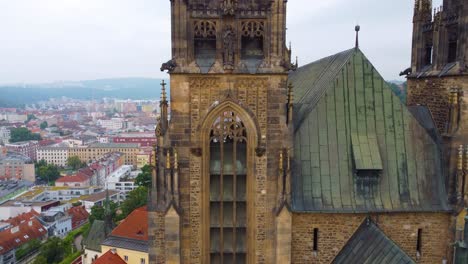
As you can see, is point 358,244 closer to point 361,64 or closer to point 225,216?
point 225,216

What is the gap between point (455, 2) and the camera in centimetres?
2022

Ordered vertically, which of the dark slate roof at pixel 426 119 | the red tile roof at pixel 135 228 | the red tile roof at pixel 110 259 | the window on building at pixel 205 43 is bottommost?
the red tile roof at pixel 110 259

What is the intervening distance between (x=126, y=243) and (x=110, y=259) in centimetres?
330

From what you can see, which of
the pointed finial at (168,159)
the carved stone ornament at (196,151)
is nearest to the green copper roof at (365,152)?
the carved stone ornament at (196,151)

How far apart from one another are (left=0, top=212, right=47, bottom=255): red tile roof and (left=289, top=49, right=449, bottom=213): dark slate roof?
67.9 metres

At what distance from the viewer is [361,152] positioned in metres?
17.9

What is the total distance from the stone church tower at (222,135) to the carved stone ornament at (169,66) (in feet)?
0.12

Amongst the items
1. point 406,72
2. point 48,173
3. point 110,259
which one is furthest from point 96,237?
point 48,173

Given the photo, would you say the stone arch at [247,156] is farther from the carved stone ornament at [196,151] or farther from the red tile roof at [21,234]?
the red tile roof at [21,234]

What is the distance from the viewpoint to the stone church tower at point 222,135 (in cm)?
1655

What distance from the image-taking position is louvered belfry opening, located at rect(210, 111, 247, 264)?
17.1m

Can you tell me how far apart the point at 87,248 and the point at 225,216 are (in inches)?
1428

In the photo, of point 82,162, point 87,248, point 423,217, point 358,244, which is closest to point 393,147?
point 423,217

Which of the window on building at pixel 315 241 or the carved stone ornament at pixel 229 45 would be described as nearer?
the carved stone ornament at pixel 229 45
